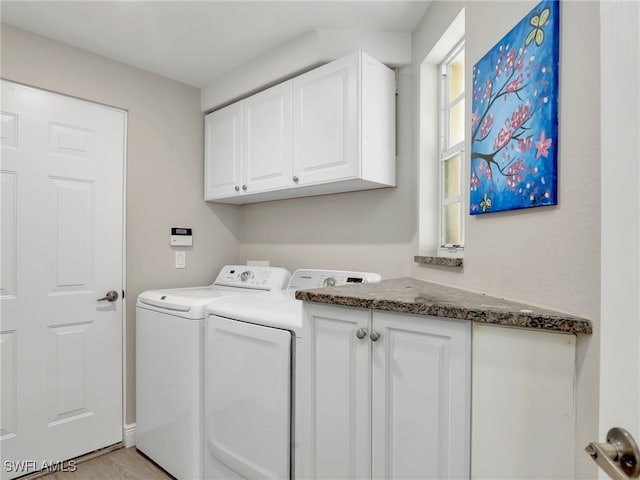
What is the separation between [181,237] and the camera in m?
2.53

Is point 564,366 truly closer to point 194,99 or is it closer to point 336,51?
point 336,51

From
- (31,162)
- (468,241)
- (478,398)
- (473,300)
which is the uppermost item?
(31,162)

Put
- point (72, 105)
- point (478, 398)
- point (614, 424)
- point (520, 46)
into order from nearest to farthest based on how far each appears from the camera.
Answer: point (614, 424) < point (478, 398) < point (520, 46) < point (72, 105)

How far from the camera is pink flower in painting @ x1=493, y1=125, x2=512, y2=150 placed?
110 centimetres

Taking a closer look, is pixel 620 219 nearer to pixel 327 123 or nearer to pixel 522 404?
pixel 522 404

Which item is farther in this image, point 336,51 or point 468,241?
point 336,51

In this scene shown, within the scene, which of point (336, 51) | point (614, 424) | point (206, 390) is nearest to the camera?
point (614, 424)

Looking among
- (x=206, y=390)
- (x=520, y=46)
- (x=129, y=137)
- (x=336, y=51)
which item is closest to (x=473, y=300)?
(x=520, y=46)

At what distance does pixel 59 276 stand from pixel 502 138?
7.63ft

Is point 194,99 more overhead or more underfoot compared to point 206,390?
more overhead

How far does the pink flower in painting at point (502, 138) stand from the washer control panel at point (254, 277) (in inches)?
61.4

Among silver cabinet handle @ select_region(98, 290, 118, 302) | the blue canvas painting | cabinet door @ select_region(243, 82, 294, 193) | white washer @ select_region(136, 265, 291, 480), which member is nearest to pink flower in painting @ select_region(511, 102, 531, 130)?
the blue canvas painting

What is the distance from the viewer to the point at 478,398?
0.92 meters

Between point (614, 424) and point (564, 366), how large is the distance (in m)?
0.41
